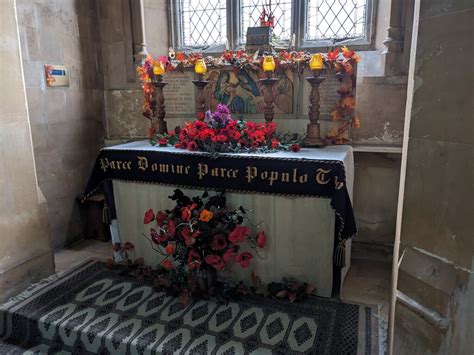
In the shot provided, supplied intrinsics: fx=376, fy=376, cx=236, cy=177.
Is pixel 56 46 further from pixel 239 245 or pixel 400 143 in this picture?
pixel 400 143

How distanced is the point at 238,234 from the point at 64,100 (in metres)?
2.12

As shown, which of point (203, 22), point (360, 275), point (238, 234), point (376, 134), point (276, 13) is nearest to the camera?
point (238, 234)

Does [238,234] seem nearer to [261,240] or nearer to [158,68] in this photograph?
[261,240]

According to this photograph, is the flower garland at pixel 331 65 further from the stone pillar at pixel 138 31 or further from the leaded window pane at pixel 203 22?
the leaded window pane at pixel 203 22

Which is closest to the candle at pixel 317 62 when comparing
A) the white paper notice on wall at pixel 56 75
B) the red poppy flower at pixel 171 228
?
the red poppy flower at pixel 171 228

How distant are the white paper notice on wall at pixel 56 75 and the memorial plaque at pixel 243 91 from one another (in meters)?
1.27

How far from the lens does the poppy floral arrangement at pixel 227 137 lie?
248 centimetres

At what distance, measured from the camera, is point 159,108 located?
122 inches

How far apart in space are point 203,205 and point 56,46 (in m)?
1.99

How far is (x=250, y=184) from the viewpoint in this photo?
2350mm

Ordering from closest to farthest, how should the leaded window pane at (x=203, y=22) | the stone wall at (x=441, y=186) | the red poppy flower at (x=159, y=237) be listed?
the stone wall at (x=441, y=186), the red poppy flower at (x=159, y=237), the leaded window pane at (x=203, y=22)

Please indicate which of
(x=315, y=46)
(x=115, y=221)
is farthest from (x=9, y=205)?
(x=315, y=46)

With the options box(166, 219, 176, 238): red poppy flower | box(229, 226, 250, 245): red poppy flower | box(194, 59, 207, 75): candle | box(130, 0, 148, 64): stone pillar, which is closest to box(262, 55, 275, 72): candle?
box(194, 59, 207, 75): candle

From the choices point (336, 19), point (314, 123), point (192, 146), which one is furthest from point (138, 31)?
point (314, 123)
